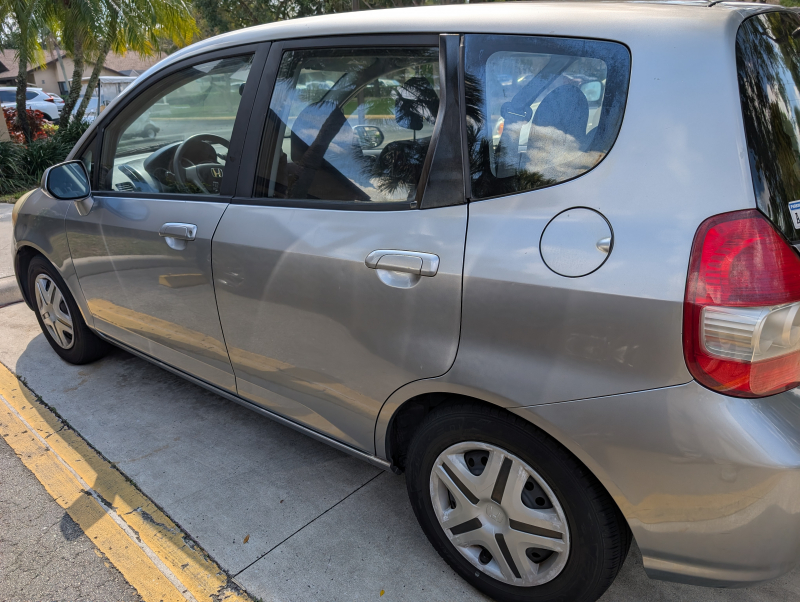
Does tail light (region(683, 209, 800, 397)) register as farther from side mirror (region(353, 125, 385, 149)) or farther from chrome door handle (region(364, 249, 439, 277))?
side mirror (region(353, 125, 385, 149))

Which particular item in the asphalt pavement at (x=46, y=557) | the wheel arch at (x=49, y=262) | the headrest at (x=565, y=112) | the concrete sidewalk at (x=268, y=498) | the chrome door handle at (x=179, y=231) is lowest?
the concrete sidewalk at (x=268, y=498)

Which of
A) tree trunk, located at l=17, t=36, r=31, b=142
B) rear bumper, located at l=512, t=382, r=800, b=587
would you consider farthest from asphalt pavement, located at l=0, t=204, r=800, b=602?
tree trunk, located at l=17, t=36, r=31, b=142

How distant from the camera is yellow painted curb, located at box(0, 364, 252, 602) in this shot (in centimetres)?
218

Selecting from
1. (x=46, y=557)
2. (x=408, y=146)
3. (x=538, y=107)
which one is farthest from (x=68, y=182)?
(x=538, y=107)

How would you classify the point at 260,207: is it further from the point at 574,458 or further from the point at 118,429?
the point at 118,429

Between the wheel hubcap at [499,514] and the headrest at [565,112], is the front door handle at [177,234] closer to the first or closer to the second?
the wheel hubcap at [499,514]

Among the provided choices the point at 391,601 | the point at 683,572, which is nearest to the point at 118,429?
the point at 391,601

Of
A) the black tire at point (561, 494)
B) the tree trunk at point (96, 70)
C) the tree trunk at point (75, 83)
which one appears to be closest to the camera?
the black tire at point (561, 494)

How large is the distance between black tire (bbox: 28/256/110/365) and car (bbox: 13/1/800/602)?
139 centimetres

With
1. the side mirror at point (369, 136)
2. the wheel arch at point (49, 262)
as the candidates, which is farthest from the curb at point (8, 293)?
the side mirror at point (369, 136)

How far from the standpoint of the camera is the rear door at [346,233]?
5.97 feet

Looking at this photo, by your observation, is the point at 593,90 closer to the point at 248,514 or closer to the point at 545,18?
the point at 545,18

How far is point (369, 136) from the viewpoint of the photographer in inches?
83.6

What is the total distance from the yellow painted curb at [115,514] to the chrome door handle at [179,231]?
1135 mm
